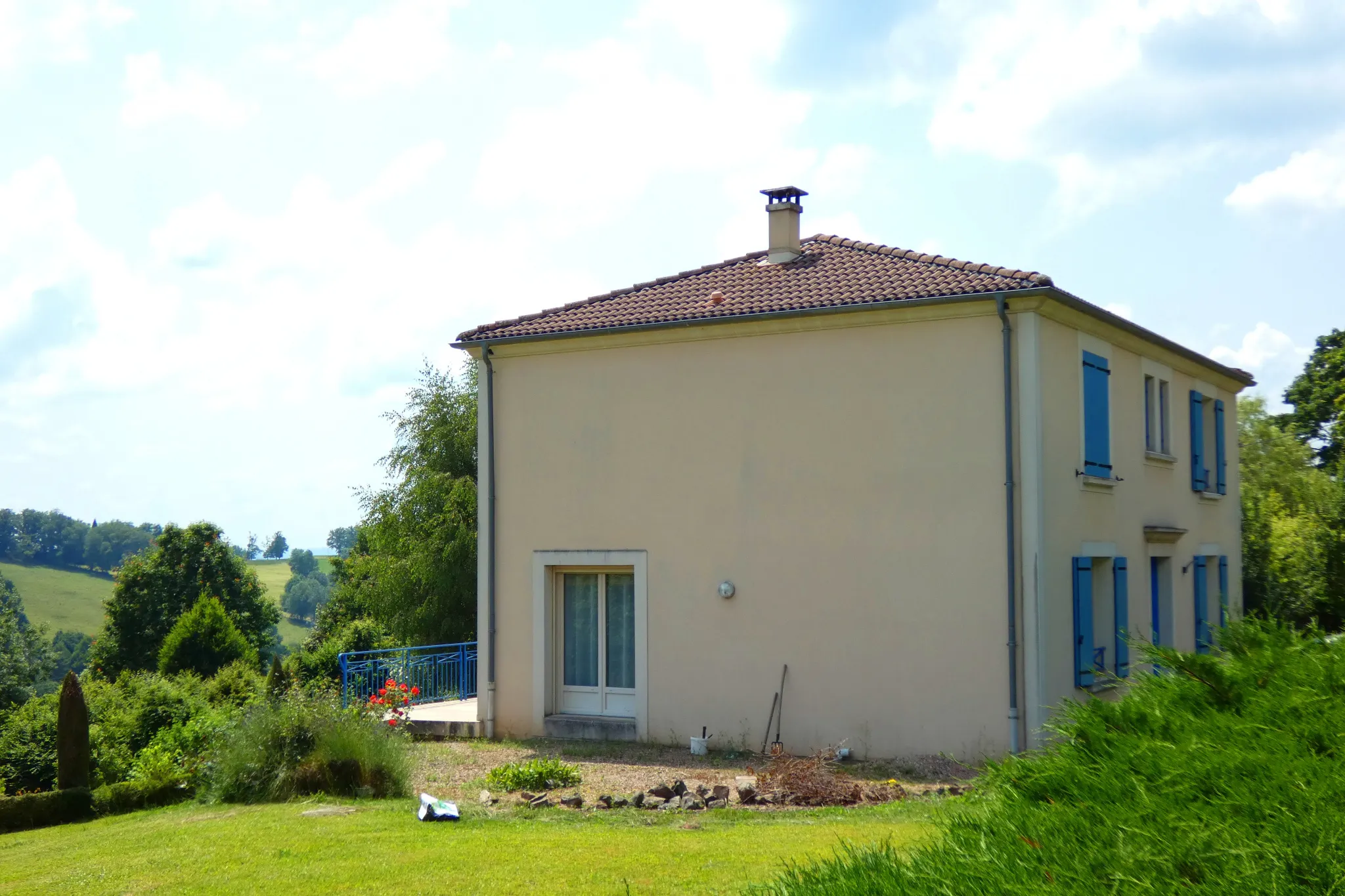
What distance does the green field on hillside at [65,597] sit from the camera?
9562cm

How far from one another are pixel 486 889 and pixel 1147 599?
12.3 metres

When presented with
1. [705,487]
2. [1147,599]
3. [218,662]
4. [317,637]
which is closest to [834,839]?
[705,487]

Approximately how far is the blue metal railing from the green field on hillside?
76358 mm

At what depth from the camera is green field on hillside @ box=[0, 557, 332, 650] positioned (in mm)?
95625

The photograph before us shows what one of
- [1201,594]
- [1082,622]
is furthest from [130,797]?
[1201,594]

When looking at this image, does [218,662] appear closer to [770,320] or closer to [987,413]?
[770,320]

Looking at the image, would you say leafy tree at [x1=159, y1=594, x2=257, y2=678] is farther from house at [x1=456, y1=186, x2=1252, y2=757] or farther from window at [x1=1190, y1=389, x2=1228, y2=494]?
window at [x1=1190, y1=389, x2=1228, y2=494]

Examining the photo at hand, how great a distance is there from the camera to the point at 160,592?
42.0 meters

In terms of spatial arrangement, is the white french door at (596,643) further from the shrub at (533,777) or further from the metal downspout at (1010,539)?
the metal downspout at (1010,539)

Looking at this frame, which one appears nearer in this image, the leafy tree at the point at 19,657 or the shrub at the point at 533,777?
the shrub at the point at 533,777

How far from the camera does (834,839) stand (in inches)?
328

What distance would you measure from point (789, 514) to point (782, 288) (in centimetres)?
298

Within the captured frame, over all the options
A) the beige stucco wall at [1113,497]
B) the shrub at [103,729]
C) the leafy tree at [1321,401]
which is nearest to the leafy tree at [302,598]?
the leafy tree at [1321,401]

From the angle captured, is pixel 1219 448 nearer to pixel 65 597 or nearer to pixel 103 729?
pixel 103 729
